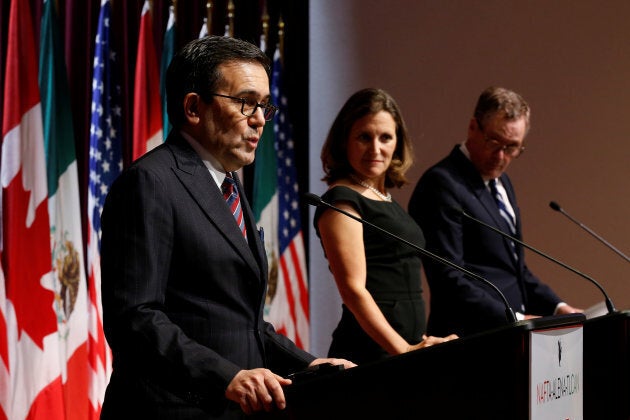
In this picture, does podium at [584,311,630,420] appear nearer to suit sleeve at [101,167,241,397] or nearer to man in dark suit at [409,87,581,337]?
man in dark suit at [409,87,581,337]

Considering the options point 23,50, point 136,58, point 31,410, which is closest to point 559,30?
point 136,58

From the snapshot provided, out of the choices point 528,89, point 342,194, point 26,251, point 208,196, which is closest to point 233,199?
point 208,196

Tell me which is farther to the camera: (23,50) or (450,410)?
(23,50)

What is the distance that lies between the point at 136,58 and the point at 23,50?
29.7 inches

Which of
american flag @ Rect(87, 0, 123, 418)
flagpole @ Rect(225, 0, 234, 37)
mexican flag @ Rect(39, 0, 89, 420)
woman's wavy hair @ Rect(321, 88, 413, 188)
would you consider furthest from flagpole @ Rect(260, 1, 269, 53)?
woman's wavy hair @ Rect(321, 88, 413, 188)

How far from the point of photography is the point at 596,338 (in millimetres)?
2059

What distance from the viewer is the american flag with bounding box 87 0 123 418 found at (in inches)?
153

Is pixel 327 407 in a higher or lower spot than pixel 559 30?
lower

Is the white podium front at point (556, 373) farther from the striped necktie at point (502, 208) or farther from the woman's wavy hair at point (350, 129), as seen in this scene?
the striped necktie at point (502, 208)

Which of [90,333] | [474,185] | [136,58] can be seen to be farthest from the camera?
[136,58]

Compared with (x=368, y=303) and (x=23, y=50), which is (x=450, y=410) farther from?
(x=23, y=50)

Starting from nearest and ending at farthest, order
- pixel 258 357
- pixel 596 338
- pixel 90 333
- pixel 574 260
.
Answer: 1. pixel 258 357
2. pixel 596 338
3. pixel 90 333
4. pixel 574 260

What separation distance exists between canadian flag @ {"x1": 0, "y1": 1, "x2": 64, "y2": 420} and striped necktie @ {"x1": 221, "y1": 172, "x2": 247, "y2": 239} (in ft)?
6.49

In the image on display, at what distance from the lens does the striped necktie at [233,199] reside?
70.9 inches
